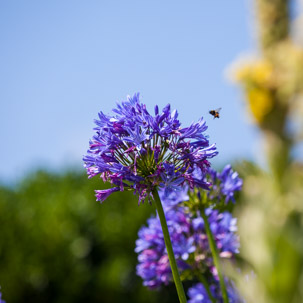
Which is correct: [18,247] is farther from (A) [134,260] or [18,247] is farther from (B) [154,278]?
(B) [154,278]

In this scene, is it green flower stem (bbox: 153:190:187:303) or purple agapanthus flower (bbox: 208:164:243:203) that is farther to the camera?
purple agapanthus flower (bbox: 208:164:243:203)

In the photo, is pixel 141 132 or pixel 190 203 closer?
pixel 141 132

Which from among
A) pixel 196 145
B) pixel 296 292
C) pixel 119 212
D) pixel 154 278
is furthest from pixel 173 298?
pixel 296 292

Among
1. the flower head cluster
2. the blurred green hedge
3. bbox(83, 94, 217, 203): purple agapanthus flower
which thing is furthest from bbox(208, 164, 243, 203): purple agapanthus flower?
the blurred green hedge

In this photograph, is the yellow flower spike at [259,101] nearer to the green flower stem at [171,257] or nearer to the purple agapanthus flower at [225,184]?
the purple agapanthus flower at [225,184]

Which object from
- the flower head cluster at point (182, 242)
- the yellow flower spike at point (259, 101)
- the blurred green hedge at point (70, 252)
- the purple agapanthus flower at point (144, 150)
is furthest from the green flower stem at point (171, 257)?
the blurred green hedge at point (70, 252)

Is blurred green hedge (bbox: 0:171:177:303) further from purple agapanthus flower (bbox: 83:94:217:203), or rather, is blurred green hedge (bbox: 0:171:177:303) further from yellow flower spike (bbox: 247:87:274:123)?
purple agapanthus flower (bbox: 83:94:217:203)

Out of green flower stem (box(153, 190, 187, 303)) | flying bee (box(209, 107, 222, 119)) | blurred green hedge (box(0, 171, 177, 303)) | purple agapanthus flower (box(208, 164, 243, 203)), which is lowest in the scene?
green flower stem (box(153, 190, 187, 303))
